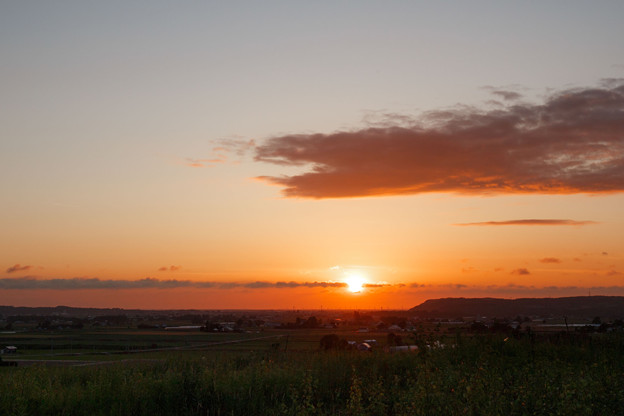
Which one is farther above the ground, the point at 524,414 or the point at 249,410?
the point at 524,414

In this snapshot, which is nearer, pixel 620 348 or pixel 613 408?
pixel 613 408

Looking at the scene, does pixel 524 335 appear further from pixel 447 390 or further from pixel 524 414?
pixel 524 414

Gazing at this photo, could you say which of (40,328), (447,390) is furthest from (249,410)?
(40,328)

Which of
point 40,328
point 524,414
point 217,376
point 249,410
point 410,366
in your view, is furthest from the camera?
point 40,328

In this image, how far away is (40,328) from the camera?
580ft

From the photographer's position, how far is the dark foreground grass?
504 inches

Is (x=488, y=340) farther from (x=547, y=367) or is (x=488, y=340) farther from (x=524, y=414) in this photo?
(x=524, y=414)

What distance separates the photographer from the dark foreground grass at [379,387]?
1280 centimetres

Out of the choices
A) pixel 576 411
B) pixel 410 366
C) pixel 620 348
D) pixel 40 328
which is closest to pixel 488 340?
pixel 410 366

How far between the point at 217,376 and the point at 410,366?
721 cm

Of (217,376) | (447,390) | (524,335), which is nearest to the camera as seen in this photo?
(447,390)

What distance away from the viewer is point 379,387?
16344 mm

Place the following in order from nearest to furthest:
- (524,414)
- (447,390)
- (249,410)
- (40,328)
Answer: (524,414)
(447,390)
(249,410)
(40,328)

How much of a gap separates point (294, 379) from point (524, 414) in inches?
375
